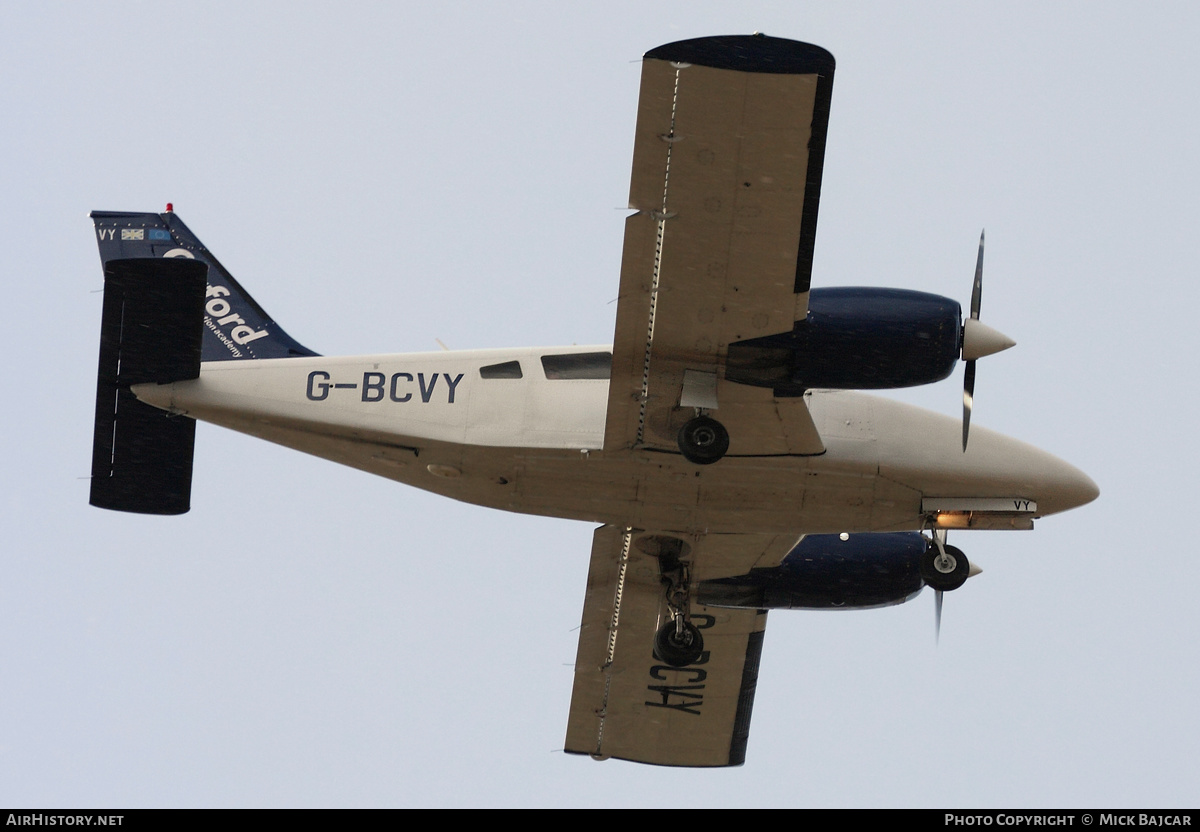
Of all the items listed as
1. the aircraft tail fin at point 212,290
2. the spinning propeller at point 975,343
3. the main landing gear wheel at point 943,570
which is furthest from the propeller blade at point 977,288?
the aircraft tail fin at point 212,290

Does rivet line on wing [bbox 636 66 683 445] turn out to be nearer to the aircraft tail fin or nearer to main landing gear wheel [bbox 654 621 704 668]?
main landing gear wheel [bbox 654 621 704 668]

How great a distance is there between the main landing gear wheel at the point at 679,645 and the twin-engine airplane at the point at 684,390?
3 cm

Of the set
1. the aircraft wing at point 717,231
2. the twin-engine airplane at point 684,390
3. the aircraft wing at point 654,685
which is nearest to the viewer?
the aircraft wing at point 717,231

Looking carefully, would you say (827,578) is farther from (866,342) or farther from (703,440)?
(866,342)

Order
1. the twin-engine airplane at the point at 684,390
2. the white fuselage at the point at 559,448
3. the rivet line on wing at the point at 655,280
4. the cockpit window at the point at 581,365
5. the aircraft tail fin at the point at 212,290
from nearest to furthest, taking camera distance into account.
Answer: the rivet line on wing at the point at 655,280
the twin-engine airplane at the point at 684,390
the white fuselage at the point at 559,448
the cockpit window at the point at 581,365
the aircraft tail fin at the point at 212,290

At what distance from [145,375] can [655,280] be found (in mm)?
6945

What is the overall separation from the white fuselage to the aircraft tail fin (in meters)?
1.54

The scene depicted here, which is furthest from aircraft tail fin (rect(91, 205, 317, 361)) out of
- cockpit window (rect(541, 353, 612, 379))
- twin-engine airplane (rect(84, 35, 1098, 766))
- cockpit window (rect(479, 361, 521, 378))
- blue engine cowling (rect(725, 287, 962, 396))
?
blue engine cowling (rect(725, 287, 962, 396))

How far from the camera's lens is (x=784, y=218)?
17938 millimetres

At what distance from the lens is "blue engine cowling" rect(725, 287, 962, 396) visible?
1855cm

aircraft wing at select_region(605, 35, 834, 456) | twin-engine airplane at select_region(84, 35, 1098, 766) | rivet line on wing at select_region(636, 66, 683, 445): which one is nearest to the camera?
aircraft wing at select_region(605, 35, 834, 456)

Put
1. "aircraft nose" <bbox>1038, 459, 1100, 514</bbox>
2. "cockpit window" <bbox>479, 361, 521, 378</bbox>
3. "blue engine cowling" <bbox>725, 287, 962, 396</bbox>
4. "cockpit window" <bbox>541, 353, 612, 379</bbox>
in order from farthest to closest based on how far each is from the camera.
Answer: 1. "aircraft nose" <bbox>1038, 459, 1100, 514</bbox>
2. "cockpit window" <bbox>541, 353, 612, 379</bbox>
3. "cockpit window" <bbox>479, 361, 521, 378</bbox>
4. "blue engine cowling" <bbox>725, 287, 962, 396</bbox>

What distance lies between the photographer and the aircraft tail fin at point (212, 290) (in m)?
22.2

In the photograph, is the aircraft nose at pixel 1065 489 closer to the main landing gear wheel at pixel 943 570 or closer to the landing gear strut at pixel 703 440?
the main landing gear wheel at pixel 943 570
